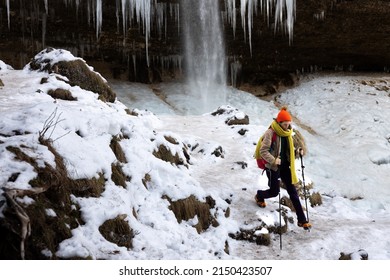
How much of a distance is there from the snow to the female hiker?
0.61 m

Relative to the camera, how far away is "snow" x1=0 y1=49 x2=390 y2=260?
4316 millimetres

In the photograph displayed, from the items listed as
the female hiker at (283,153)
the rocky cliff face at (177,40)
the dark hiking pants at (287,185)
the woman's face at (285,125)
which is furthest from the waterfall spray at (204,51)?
the woman's face at (285,125)

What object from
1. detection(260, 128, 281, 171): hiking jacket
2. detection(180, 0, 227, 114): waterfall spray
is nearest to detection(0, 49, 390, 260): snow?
detection(260, 128, 281, 171): hiking jacket

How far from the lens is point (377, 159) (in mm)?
12867

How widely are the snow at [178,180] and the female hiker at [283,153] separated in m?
0.61

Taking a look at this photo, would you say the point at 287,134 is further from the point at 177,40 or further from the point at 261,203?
the point at 177,40

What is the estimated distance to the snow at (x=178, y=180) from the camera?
432cm

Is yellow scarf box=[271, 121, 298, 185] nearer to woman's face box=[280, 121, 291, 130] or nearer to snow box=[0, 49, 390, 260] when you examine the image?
woman's face box=[280, 121, 291, 130]

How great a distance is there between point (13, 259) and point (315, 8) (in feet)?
54.5

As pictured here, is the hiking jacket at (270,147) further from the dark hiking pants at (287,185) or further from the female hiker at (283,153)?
the dark hiking pants at (287,185)

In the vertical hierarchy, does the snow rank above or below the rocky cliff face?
below

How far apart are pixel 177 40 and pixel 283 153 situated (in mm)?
15119

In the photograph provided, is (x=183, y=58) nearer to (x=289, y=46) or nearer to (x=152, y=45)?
(x=152, y=45)
